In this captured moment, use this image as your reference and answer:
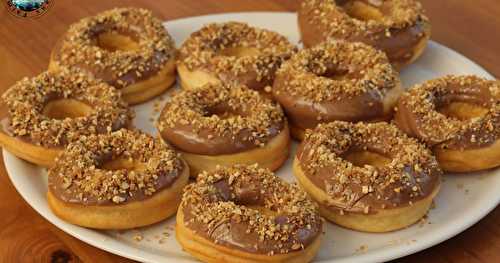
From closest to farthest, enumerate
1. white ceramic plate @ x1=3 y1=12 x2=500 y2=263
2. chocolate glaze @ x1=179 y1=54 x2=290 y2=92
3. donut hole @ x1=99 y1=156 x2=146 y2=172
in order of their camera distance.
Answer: white ceramic plate @ x1=3 y1=12 x2=500 y2=263, donut hole @ x1=99 y1=156 x2=146 y2=172, chocolate glaze @ x1=179 y1=54 x2=290 y2=92

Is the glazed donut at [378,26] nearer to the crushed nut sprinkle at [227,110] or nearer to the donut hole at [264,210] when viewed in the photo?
the crushed nut sprinkle at [227,110]

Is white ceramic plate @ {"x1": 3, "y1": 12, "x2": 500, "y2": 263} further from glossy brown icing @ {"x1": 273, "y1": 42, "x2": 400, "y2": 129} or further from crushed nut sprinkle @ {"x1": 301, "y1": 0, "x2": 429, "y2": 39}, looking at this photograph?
crushed nut sprinkle @ {"x1": 301, "y1": 0, "x2": 429, "y2": 39}

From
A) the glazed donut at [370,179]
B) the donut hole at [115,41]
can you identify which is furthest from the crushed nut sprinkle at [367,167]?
the donut hole at [115,41]

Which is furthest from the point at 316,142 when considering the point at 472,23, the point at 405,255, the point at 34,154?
the point at 472,23

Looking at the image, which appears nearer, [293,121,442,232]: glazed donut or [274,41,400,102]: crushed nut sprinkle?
[293,121,442,232]: glazed donut

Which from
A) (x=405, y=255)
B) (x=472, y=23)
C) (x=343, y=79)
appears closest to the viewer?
(x=405, y=255)

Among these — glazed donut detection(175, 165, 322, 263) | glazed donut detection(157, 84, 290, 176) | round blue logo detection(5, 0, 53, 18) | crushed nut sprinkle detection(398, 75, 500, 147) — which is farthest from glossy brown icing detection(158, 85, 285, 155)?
round blue logo detection(5, 0, 53, 18)

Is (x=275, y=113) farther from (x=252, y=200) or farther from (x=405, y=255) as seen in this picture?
(x=405, y=255)
